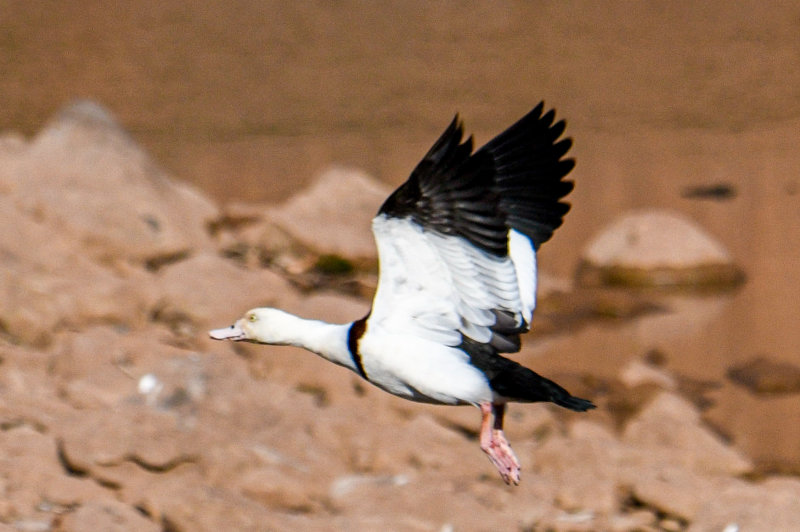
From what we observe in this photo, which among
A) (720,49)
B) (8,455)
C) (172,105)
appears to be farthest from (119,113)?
(8,455)

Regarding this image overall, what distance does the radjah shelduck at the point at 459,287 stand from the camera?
5.25 meters

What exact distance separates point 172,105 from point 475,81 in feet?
16.3

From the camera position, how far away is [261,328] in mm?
6184

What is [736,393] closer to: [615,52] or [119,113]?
[615,52]

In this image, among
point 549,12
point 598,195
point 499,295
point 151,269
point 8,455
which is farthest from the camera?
point 549,12

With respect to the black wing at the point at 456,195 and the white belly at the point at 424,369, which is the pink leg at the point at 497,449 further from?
the black wing at the point at 456,195

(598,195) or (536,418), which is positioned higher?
(598,195)

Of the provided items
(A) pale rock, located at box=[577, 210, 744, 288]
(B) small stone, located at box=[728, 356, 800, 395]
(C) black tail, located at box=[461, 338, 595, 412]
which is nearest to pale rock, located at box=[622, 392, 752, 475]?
(B) small stone, located at box=[728, 356, 800, 395]

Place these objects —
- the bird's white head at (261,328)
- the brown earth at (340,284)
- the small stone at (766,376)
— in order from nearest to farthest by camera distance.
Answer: the bird's white head at (261,328) → the brown earth at (340,284) → the small stone at (766,376)

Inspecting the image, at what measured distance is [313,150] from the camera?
1872 cm

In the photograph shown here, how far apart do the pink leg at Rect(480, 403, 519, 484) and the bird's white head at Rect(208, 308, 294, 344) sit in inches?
41.7

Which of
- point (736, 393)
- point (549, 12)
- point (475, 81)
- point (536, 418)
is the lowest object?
point (536, 418)

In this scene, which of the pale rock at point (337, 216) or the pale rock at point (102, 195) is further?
the pale rock at point (337, 216)

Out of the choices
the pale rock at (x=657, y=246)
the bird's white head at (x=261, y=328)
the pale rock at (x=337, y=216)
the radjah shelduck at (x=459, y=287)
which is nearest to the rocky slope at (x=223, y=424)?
the pale rock at (x=337, y=216)
